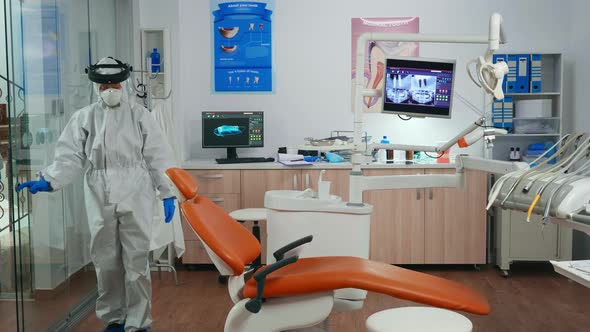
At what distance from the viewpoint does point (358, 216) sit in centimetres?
275

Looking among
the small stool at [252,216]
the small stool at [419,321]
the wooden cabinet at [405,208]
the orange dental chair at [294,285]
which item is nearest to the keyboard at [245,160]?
the wooden cabinet at [405,208]

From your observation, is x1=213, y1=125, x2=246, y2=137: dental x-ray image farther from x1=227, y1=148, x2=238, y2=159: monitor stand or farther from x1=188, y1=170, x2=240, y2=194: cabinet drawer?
x1=188, y1=170, x2=240, y2=194: cabinet drawer

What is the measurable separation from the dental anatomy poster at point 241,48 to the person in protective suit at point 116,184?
186cm

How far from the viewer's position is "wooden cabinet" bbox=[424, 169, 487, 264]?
470 cm

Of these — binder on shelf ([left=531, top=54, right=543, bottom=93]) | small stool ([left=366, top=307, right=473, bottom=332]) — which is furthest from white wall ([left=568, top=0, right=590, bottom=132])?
small stool ([left=366, top=307, right=473, bottom=332])

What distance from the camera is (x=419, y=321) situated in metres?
1.97

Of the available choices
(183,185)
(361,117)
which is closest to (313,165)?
(361,117)

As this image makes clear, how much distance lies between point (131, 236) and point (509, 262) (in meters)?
2.78

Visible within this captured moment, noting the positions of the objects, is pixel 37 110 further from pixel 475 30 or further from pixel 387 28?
pixel 475 30

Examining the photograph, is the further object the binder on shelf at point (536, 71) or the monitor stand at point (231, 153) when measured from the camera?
the monitor stand at point (231, 153)

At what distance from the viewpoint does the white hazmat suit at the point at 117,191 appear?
3219 millimetres

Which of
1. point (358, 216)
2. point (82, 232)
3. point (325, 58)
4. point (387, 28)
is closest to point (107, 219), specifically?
point (82, 232)

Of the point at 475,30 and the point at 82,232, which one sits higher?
the point at 475,30

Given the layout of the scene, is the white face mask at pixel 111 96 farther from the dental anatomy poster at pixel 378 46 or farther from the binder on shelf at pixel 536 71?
the binder on shelf at pixel 536 71
